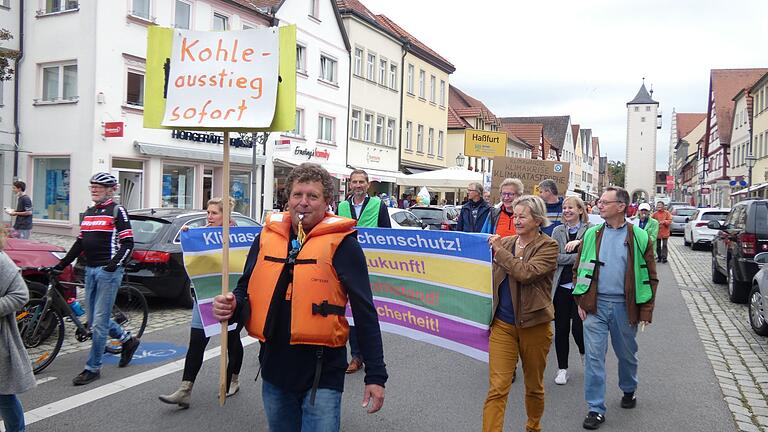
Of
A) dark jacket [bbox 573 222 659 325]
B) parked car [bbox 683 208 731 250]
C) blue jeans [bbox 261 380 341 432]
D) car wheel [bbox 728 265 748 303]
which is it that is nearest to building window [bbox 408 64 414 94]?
parked car [bbox 683 208 731 250]

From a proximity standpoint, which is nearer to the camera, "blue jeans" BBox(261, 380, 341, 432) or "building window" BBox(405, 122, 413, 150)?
"blue jeans" BBox(261, 380, 341, 432)

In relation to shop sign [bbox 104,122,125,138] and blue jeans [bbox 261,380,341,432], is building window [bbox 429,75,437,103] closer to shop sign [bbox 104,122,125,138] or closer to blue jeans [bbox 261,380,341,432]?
shop sign [bbox 104,122,125,138]

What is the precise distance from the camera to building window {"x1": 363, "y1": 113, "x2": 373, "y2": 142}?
35.3 m

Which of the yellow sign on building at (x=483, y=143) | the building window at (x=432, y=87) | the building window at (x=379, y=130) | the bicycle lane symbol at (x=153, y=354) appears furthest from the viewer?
the building window at (x=432, y=87)

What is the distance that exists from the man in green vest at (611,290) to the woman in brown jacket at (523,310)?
804 mm

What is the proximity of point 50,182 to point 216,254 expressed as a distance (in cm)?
1858

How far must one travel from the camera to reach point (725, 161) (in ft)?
202

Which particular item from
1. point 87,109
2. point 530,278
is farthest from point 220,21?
point 530,278

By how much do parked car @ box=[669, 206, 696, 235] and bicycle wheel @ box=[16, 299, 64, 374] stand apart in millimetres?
33643

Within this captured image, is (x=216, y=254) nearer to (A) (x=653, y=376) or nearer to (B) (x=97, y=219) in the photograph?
(B) (x=97, y=219)

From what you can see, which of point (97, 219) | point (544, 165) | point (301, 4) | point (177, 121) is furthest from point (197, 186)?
point (177, 121)

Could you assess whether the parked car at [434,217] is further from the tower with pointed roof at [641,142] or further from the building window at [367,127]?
the tower with pointed roof at [641,142]

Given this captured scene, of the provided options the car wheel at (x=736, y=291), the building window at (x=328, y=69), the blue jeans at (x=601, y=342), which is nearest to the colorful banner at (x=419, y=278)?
the blue jeans at (x=601, y=342)

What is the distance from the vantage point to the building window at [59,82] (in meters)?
20.7
